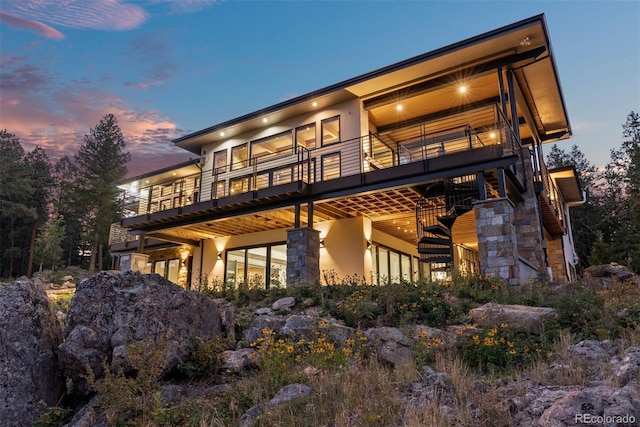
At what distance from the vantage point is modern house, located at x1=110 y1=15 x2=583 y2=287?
12.0 metres

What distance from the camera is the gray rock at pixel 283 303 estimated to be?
9.33 m

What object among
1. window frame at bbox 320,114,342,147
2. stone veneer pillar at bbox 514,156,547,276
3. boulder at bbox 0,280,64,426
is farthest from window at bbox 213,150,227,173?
boulder at bbox 0,280,64,426

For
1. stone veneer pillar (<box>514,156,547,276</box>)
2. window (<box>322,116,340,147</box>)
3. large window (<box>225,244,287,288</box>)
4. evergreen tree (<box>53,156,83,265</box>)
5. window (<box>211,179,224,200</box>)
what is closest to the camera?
stone veneer pillar (<box>514,156,547,276</box>)

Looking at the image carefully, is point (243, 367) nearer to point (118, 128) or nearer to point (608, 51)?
point (608, 51)

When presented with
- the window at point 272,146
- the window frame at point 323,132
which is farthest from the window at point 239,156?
the window frame at point 323,132

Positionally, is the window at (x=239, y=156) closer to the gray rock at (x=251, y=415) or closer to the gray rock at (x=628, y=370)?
the gray rock at (x=251, y=415)

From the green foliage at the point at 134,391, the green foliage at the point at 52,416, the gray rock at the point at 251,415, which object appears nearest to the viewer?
the gray rock at the point at 251,415

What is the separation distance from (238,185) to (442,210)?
31.4ft

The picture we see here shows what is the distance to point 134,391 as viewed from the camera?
14.3ft

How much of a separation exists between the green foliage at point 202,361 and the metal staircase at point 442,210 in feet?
24.9

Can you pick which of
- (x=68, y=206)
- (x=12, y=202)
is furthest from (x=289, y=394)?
(x=68, y=206)

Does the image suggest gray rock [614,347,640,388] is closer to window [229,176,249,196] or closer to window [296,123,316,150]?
window [296,123,316,150]

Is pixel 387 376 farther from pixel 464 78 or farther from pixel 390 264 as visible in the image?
pixel 390 264

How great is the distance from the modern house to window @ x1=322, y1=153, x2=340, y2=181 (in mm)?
58
